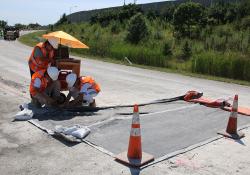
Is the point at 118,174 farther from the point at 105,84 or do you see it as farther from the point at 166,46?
the point at 166,46

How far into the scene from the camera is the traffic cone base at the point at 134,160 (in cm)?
527

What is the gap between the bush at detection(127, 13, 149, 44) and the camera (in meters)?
32.9

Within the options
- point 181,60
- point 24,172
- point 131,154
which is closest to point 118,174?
point 131,154

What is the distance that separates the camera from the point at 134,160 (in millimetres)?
5367

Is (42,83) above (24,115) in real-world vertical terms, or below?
above

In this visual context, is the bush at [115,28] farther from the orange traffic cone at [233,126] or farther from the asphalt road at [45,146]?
the orange traffic cone at [233,126]

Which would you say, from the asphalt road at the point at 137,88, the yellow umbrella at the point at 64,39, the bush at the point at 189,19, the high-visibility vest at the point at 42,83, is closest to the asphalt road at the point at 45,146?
the asphalt road at the point at 137,88

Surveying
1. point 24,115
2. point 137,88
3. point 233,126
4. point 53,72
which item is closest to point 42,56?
point 53,72

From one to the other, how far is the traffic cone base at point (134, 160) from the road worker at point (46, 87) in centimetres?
308

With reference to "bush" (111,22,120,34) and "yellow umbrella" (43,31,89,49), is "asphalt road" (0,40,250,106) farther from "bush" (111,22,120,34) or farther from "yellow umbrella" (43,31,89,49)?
"bush" (111,22,120,34)

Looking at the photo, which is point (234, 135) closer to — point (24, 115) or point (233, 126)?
point (233, 126)

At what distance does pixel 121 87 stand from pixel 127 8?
3896 centimetres

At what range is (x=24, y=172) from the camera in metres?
4.98

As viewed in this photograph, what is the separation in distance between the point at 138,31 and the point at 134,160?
28129mm
